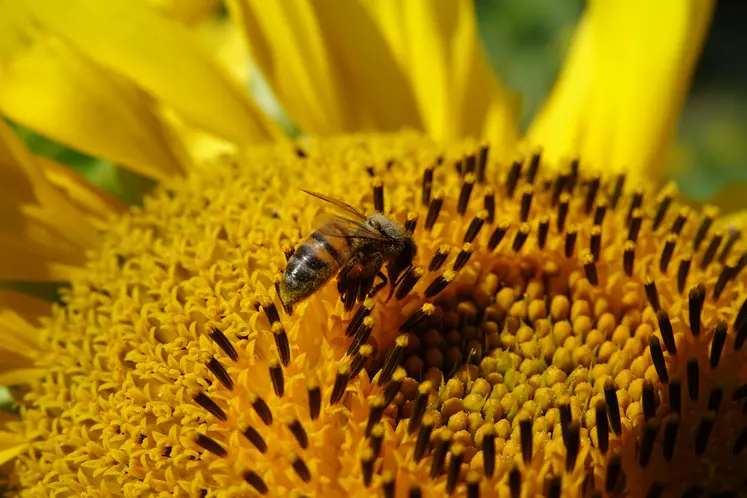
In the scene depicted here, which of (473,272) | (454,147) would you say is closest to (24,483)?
(473,272)

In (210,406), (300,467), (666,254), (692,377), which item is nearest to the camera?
(300,467)

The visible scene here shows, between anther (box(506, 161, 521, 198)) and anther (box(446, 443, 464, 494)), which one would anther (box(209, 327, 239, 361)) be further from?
anther (box(506, 161, 521, 198))

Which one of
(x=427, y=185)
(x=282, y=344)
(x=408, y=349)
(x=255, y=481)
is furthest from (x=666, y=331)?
(x=255, y=481)

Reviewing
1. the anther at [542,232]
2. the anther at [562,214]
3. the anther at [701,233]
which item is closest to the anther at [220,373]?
the anther at [542,232]

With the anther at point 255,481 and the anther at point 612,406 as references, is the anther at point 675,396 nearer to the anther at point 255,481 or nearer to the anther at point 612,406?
the anther at point 612,406

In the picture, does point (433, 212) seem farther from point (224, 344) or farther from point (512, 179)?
point (224, 344)
